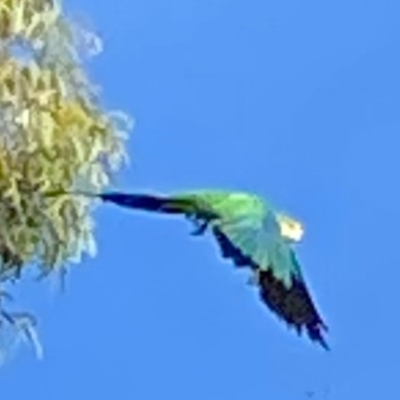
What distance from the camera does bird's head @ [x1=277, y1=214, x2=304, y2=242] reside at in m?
2.51

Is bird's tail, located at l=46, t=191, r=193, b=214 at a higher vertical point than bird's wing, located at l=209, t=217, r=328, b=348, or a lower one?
higher

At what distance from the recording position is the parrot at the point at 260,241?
250 cm

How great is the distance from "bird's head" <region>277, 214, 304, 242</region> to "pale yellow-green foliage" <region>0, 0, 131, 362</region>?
0.88 feet

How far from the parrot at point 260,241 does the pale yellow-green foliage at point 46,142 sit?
0.04 m

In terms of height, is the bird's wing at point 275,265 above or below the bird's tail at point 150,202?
below

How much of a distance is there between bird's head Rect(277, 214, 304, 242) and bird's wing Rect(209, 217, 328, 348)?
0.04 feet

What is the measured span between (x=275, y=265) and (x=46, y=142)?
0.38 m

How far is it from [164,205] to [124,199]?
0.23 ft

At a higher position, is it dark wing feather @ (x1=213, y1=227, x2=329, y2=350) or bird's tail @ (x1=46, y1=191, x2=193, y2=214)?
bird's tail @ (x1=46, y1=191, x2=193, y2=214)

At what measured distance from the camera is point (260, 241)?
250cm

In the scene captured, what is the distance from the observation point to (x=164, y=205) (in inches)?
102

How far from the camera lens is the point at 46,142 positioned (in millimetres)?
2432

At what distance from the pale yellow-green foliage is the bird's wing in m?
0.22

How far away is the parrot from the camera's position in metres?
2.50
